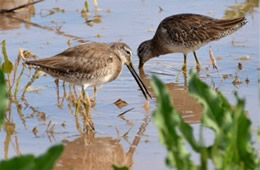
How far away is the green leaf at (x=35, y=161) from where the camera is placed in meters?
1.63

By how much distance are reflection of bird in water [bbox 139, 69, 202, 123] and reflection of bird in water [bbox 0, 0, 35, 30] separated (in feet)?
6.40

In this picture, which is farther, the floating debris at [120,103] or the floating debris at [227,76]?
the floating debris at [227,76]

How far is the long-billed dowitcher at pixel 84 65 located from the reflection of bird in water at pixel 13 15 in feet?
7.84

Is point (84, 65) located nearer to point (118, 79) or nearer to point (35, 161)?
point (118, 79)

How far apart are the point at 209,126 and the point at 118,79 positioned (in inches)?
Answer: 174

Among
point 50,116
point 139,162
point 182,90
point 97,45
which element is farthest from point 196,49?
point 139,162

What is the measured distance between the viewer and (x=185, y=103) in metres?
5.65

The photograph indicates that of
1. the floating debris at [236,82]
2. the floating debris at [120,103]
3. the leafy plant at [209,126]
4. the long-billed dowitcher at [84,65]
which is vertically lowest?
the floating debris at [236,82]

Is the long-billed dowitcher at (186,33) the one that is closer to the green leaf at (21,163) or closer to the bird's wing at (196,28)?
the bird's wing at (196,28)

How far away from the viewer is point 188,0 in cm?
888

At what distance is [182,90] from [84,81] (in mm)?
1061

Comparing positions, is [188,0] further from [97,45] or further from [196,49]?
[97,45]

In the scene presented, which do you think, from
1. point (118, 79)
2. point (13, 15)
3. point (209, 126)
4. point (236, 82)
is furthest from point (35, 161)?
point (13, 15)

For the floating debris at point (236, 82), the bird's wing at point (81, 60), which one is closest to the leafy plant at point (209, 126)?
the bird's wing at point (81, 60)
